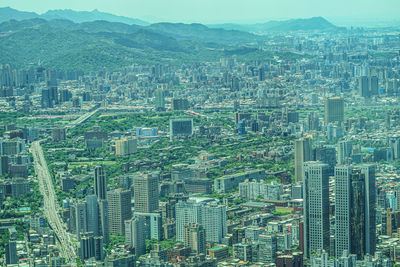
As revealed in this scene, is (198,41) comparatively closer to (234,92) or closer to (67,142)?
(234,92)

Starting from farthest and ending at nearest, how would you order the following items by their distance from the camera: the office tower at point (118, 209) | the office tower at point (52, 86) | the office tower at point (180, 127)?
the office tower at point (52, 86), the office tower at point (180, 127), the office tower at point (118, 209)

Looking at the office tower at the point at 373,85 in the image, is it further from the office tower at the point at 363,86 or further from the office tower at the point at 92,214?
the office tower at the point at 92,214

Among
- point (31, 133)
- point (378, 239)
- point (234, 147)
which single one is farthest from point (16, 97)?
point (378, 239)

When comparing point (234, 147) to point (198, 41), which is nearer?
point (234, 147)

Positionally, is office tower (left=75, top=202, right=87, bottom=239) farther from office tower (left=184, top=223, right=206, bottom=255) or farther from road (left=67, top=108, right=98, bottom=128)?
road (left=67, top=108, right=98, bottom=128)

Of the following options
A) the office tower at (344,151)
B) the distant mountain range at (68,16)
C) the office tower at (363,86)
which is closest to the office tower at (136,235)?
the office tower at (344,151)

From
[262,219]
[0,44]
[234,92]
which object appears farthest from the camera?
[0,44]
